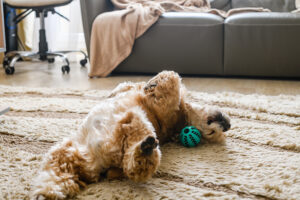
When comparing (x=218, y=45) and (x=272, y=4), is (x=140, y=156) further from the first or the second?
(x=272, y=4)

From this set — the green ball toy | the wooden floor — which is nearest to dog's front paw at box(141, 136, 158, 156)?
the green ball toy

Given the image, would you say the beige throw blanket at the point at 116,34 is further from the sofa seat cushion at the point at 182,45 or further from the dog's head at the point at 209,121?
the dog's head at the point at 209,121

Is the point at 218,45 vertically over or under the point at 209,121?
over

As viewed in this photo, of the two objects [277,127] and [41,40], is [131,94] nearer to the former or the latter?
[277,127]

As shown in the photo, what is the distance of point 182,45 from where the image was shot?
215cm

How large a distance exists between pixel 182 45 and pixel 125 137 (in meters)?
1.60

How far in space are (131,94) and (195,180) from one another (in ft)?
0.90

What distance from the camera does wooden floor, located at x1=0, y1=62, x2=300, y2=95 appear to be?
1.76m

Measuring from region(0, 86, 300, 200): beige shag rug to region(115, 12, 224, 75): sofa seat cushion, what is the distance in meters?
0.85

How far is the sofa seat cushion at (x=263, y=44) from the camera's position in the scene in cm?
200

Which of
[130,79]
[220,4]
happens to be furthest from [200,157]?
[220,4]

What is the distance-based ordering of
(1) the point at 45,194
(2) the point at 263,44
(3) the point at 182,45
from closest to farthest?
(1) the point at 45,194 < (2) the point at 263,44 < (3) the point at 182,45

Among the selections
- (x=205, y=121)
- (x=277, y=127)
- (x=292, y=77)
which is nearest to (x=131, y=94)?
(x=205, y=121)

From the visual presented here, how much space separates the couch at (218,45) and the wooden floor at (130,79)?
0.28 ft
